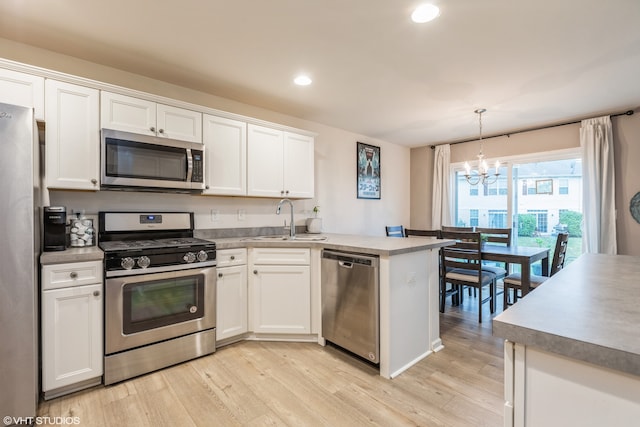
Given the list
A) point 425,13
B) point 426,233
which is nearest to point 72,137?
point 425,13

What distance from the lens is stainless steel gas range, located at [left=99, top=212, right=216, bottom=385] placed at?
6.60 feet

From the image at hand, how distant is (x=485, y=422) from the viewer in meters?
1.65

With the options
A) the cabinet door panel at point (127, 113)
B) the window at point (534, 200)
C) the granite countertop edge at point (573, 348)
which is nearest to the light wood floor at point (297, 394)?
the granite countertop edge at point (573, 348)

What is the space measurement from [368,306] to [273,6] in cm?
211

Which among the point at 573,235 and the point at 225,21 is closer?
the point at 225,21

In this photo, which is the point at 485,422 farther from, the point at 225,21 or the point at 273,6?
the point at 225,21

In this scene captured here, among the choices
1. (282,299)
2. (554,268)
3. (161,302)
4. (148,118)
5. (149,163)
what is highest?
(148,118)

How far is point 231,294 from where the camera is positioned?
8.45ft

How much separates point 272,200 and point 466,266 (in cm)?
229

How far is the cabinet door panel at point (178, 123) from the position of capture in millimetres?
2438

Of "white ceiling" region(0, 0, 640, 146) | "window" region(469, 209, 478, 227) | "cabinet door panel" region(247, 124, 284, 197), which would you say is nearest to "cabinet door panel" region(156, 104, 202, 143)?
"white ceiling" region(0, 0, 640, 146)

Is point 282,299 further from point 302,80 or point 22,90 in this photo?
point 22,90

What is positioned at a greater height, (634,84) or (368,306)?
(634,84)

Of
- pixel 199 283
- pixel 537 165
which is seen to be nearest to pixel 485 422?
pixel 199 283
